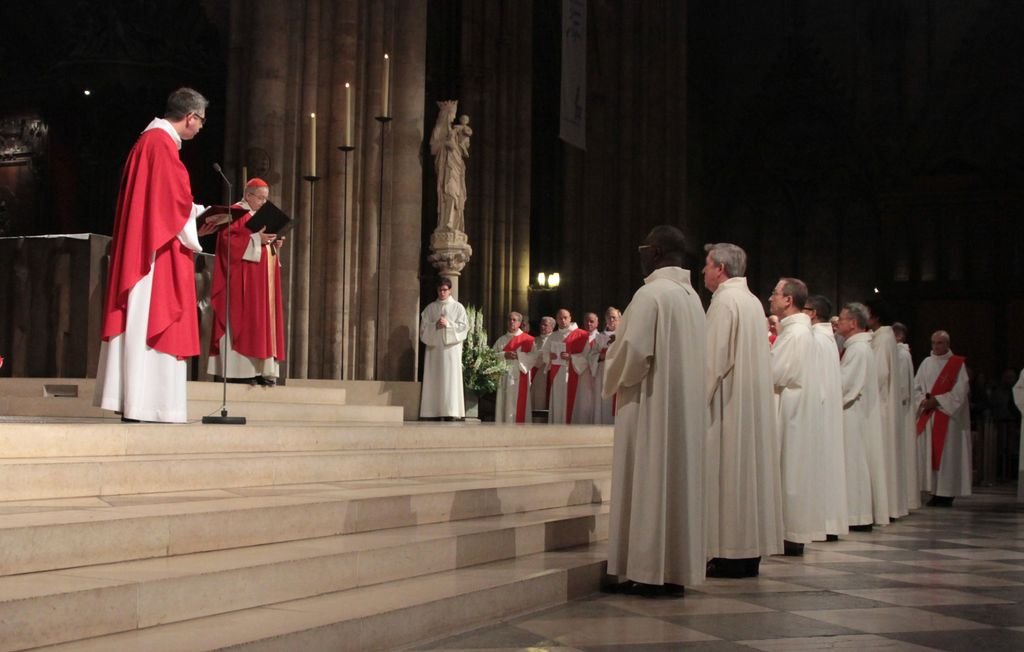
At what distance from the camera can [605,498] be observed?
874 centimetres

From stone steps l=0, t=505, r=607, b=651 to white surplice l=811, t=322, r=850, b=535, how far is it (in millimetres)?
3360

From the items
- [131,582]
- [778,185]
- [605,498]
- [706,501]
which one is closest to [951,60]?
[778,185]

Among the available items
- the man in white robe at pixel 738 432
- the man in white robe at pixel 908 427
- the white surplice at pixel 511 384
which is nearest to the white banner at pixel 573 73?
the white surplice at pixel 511 384

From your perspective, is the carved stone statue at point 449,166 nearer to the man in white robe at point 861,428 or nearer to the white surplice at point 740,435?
the man in white robe at point 861,428

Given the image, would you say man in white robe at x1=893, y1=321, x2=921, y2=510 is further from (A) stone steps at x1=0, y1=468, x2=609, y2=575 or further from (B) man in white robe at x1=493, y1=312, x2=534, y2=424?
(A) stone steps at x1=0, y1=468, x2=609, y2=575

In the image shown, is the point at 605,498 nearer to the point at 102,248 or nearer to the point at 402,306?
the point at 102,248

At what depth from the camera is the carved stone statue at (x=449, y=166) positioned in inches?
600

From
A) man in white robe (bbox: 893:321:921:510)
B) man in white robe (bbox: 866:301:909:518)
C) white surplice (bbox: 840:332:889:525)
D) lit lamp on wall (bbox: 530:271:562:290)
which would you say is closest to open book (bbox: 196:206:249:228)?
white surplice (bbox: 840:332:889:525)

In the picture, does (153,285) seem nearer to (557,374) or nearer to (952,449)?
(952,449)

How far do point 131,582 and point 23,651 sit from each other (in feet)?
1.52

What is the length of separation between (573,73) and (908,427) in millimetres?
6956

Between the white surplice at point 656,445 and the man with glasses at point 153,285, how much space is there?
2.71 m

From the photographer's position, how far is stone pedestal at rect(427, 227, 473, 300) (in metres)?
15.0

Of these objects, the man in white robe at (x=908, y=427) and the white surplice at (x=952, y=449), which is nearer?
the man in white robe at (x=908, y=427)
